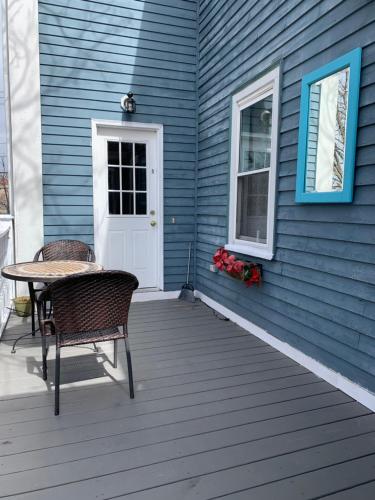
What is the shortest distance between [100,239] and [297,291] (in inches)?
98.3

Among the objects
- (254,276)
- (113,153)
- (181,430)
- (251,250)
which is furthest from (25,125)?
(181,430)

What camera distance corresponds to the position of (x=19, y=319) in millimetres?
3711

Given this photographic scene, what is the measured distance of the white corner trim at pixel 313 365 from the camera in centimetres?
220

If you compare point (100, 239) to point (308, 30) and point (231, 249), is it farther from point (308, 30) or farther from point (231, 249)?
point (308, 30)

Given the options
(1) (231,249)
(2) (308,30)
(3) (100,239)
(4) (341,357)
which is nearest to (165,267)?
(3) (100,239)

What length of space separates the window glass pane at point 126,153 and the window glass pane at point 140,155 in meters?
0.08

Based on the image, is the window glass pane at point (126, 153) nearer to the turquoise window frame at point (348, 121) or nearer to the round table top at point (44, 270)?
the round table top at point (44, 270)

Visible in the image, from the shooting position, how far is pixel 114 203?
439 centimetres

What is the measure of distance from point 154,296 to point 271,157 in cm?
237

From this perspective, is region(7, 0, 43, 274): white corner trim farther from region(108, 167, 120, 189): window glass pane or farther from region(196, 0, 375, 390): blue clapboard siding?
region(196, 0, 375, 390): blue clapboard siding

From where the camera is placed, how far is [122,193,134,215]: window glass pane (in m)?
4.43

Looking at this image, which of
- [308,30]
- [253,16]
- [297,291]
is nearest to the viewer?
[308,30]

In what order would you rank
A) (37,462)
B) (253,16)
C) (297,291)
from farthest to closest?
(253,16) < (297,291) < (37,462)

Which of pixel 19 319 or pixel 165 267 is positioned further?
pixel 165 267
